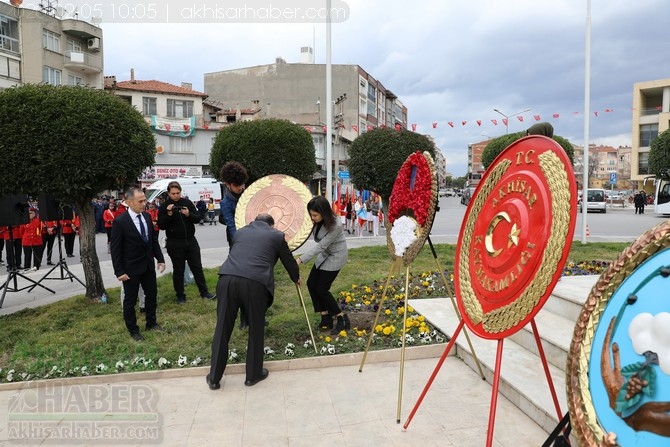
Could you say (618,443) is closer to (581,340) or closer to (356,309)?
(581,340)

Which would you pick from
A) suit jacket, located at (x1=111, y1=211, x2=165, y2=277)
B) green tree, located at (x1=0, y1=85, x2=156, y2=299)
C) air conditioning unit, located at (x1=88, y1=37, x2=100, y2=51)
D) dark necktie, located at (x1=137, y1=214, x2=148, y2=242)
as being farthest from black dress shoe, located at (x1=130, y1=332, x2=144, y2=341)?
air conditioning unit, located at (x1=88, y1=37, x2=100, y2=51)

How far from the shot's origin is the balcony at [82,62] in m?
33.8

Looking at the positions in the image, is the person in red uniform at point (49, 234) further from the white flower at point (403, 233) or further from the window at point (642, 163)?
the window at point (642, 163)

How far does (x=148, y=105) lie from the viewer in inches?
1531

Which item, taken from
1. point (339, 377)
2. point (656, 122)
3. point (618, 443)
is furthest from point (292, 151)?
point (656, 122)

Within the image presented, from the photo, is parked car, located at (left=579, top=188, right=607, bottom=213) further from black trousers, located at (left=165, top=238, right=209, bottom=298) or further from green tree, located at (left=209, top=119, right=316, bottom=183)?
black trousers, located at (left=165, top=238, right=209, bottom=298)

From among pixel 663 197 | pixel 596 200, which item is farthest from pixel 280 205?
pixel 596 200

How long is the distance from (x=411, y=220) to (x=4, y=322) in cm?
597

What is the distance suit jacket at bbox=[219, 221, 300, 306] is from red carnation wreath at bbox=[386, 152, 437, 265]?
109cm

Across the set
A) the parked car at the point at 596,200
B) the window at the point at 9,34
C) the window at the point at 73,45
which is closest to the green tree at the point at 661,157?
the parked car at the point at 596,200

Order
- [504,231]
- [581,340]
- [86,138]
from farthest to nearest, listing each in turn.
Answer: [86,138]
[504,231]
[581,340]

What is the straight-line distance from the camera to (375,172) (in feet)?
57.4

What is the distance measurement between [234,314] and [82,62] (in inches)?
1447

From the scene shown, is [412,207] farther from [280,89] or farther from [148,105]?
[280,89]
